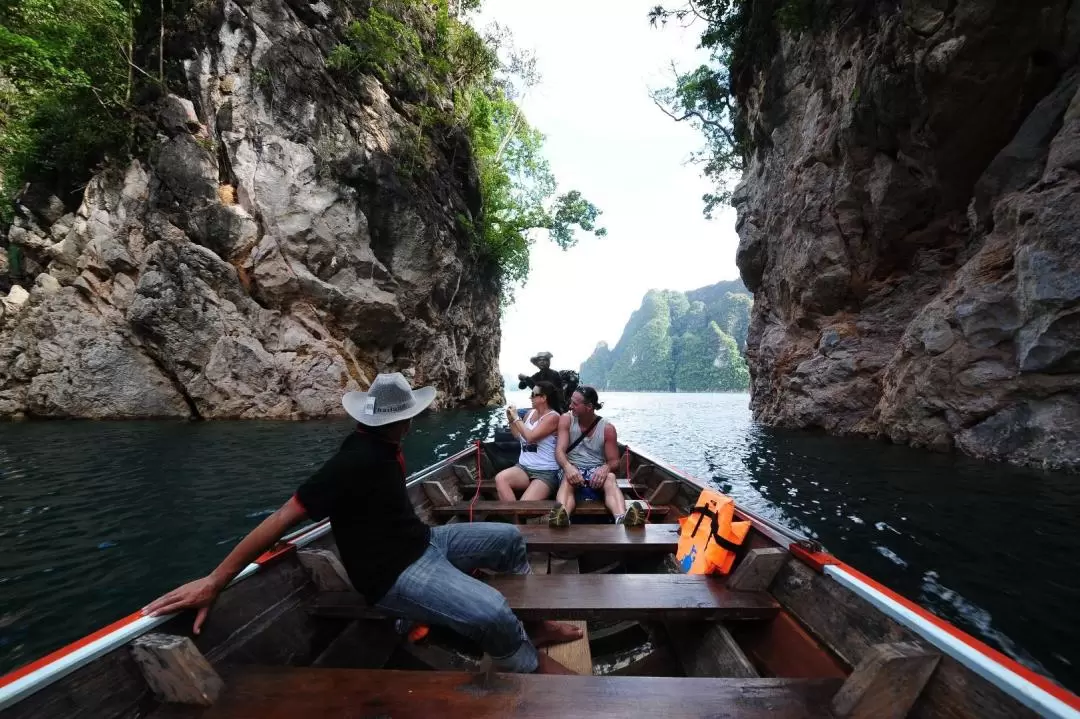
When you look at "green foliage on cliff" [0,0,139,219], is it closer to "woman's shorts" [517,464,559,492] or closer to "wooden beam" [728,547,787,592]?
"woman's shorts" [517,464,559,492]

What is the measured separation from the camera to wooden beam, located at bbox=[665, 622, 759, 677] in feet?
7.13

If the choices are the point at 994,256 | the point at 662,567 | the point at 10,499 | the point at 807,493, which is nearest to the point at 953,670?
the point at 662,567

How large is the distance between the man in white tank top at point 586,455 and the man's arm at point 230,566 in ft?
9.99

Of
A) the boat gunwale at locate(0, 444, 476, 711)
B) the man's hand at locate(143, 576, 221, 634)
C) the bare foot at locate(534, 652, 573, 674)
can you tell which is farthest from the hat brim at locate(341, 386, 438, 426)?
the bare foot at locate(534, 652, 573, 674)

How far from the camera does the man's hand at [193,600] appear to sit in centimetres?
183

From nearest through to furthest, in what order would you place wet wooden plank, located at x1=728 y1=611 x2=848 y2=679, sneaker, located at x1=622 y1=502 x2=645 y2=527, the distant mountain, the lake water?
wet wooden plank, located at x1=728 y1=611 x2=848 y2=679
the lake water
sneaker, located at x1=622 y1=502 x2=645 y2=527
the distant mountain

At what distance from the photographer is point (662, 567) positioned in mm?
3627

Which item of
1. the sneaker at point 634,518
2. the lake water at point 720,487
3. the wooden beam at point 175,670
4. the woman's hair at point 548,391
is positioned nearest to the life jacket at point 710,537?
the sneaker at point 634,518

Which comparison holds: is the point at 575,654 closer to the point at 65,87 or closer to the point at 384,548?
the point at 384,548

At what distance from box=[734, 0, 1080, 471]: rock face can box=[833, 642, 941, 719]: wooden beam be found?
1008 cm

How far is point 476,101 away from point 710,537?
88.6 feet

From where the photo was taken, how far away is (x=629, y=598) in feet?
8.02

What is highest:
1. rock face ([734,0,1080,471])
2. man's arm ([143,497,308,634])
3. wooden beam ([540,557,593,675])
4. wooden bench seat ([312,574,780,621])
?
rock face ([734,0,1080,471])

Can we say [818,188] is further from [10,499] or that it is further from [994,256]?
[10,499]
